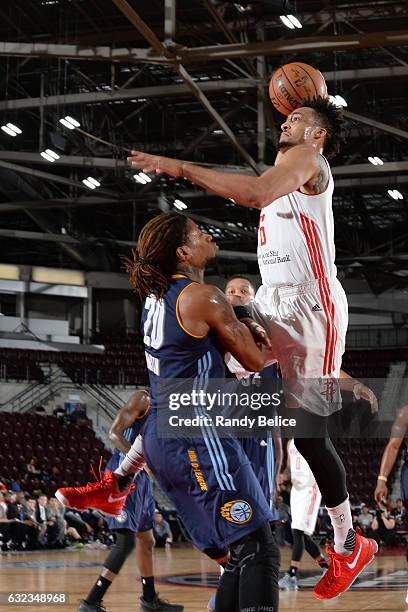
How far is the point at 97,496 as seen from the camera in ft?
14.9

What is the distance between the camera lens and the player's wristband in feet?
12.7

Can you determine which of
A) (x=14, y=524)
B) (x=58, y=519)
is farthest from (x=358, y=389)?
(x=58, y=519)

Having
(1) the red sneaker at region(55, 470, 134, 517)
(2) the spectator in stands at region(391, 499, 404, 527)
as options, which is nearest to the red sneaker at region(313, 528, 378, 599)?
(1) the red sneaker at region(55, 470, 134, 517)

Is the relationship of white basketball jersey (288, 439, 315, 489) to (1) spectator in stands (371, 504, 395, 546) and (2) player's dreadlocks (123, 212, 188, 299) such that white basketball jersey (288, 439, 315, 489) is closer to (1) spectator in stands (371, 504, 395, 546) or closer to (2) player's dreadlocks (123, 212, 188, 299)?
(2) player's dreadlocks (123, 212, 188, 299)

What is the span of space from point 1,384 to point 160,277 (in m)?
21.7

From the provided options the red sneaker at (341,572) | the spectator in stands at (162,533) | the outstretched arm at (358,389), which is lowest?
the spectator in stands at (162,533)

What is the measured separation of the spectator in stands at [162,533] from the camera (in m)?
17.5

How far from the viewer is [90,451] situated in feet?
71.6

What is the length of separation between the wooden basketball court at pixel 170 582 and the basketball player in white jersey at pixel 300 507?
0.21 metres

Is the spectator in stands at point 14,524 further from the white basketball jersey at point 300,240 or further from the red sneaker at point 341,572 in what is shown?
the white basketball jersey at point 300,240

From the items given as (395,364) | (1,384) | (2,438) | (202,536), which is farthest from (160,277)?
(395,364)

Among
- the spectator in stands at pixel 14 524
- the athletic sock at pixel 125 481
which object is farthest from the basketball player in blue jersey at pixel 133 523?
the spectator in stands at pixel 14 524

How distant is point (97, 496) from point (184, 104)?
53.4ft

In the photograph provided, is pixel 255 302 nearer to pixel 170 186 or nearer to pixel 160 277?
pixel 160 277
